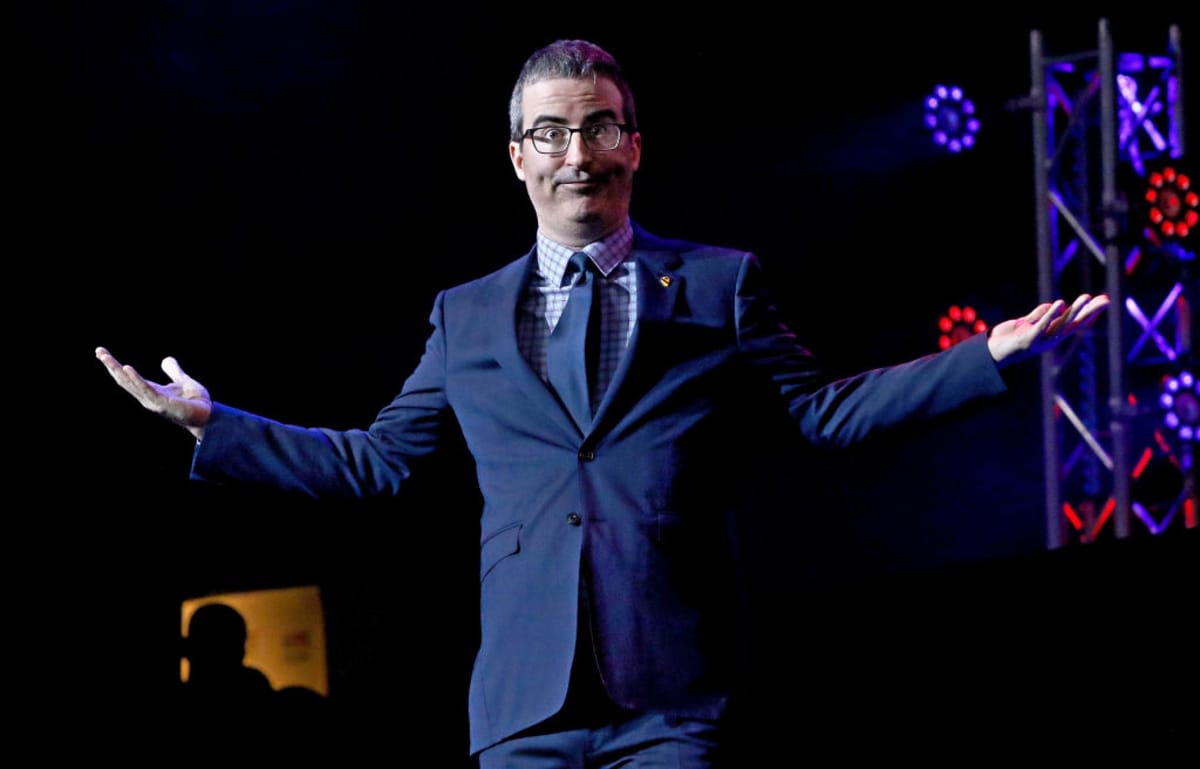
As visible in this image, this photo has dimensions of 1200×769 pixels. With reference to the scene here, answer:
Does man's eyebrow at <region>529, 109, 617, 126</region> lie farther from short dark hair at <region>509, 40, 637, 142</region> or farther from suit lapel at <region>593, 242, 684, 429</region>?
suit lapel at <region>593, 242, 684, 429</region>

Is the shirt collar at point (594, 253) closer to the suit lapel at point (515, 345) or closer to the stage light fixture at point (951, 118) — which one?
the suit lapel at point (515, 345)

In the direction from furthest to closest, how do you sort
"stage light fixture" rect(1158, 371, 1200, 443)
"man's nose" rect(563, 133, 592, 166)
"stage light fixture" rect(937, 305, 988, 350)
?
"stage light fixture" rect(937, 305, 988, 350) < "stage light fixture" rect(1158, 371, 1200, 443) < "man's nose" rect(563, 133, 592, 166)

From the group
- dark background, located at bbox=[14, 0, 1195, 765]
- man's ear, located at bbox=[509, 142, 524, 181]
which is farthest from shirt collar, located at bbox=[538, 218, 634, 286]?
dark background, located at bbox=[14, 0, 1195, 765]

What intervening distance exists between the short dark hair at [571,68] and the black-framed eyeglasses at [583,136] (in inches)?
1.6

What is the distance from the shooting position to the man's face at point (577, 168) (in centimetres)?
204

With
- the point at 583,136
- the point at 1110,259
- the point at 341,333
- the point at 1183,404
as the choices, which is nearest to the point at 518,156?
the point at 583,136

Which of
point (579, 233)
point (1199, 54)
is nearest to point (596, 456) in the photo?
point (579, 233)

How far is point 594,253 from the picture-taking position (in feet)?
6.75

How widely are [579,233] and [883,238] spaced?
412 centimetres

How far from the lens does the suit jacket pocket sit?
1.99m

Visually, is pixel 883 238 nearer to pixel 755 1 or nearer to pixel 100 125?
pixel 755 1

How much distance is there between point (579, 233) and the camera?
2068 millimetres

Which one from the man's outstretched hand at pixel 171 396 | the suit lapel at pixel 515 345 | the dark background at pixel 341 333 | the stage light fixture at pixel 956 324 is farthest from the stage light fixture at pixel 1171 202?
the man's outstretched hand at pixel 171 396

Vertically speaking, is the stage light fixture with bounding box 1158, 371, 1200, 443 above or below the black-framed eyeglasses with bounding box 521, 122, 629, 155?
below
